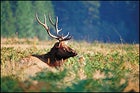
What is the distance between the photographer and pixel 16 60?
47.0ft

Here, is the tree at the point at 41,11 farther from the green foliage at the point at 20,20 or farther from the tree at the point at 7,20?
the tree at the point at 7,20

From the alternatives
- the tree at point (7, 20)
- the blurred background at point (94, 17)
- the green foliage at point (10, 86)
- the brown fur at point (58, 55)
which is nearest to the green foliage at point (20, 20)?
the tree at point (7, 20)

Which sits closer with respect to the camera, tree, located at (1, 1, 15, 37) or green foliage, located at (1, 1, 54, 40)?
tree, located at (1, 1, 15, 37)

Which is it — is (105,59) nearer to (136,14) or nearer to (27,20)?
(27,20)

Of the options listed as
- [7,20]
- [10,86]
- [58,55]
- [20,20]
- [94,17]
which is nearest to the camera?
[10,86]

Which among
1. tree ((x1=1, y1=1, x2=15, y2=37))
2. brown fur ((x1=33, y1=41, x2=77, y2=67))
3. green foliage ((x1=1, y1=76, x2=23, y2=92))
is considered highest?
tree ((x1=1, y1=1, x2=15, y2=37))

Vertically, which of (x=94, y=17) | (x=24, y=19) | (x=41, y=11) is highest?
(x=41, y=11)

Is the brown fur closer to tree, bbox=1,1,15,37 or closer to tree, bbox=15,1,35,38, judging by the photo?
tree, bbox=1,1,15,37

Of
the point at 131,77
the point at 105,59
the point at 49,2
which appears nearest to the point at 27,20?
the point at 49,2

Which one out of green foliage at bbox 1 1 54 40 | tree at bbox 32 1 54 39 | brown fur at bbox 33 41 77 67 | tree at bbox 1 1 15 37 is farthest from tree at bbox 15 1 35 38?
brown fur at bbox 33 41 77 67

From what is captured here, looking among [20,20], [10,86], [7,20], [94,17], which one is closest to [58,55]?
[10,86]

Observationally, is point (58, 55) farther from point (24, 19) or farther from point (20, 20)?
point (20, 20)

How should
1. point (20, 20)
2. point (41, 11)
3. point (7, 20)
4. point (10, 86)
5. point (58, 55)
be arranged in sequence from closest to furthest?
point (10, 86) → point (58, 55) → point (7, 20) → point (20, 20) → point (41, 11)

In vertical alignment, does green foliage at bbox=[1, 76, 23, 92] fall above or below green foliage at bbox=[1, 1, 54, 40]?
below
